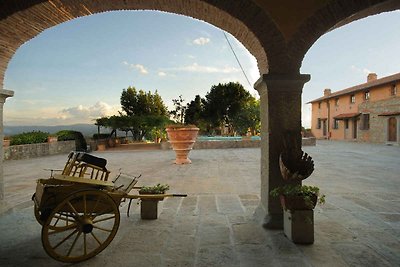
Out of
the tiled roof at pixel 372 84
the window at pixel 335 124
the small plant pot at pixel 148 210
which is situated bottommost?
the small plant pot at pixel 148 210

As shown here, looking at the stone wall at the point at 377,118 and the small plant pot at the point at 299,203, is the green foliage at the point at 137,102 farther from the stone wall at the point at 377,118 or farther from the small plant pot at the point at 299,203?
the small plant pot at the point at 299,203

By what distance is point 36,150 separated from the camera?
13.0 metres

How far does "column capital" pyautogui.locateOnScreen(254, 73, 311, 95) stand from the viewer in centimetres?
329

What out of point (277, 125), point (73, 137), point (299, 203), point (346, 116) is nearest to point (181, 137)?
point (277, 125)

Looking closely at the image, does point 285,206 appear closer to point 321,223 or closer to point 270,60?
point 321,223

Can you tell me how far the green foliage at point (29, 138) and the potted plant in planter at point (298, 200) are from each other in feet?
45.6

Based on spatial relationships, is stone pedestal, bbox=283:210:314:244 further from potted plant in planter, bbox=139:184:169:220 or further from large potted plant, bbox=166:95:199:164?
large potted plant, bbox=166:95:199:164

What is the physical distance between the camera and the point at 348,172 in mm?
7711

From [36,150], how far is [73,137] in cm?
280

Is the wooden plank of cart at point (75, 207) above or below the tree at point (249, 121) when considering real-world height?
below

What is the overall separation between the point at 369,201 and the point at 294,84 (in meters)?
2.94

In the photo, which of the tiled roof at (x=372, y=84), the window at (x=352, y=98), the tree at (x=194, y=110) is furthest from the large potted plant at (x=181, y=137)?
the window at (x=352, y=98)

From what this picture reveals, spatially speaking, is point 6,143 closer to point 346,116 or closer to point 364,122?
point 364,122

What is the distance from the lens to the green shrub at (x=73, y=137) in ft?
50.3
